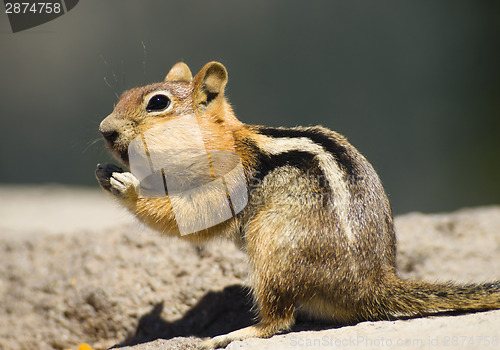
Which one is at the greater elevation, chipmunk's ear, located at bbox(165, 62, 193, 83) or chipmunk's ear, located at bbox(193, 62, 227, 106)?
chipmunk's ear, located at bbox(165, 62, 193, 83)

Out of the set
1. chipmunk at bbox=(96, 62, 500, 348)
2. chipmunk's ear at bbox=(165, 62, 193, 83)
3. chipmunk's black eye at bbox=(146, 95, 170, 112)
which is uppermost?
chipmunk's ear at bbox=(165, 62, 193, 83)

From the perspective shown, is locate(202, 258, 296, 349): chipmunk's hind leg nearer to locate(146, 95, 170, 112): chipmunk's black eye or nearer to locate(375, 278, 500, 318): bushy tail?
locate(375, 278, 500, 318): bushy tail

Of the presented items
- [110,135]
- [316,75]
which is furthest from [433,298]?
[316,75]

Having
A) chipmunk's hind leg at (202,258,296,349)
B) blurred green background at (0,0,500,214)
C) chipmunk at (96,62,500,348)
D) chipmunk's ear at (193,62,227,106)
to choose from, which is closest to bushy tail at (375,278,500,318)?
chipmunk at (96,62,500,348)

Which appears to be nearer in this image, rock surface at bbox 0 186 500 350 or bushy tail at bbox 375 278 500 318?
bushy tail at bbox 375 278 500 318

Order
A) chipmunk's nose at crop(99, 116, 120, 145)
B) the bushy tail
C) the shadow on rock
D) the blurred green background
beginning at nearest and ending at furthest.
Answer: the bushy tail → chipmunk's nose at crop(99, 116, 120, 145) → the shadow on rock → the blurred green background

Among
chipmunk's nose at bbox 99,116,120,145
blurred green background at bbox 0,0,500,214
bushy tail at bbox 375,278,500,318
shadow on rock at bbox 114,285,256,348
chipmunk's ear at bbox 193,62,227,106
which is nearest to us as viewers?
bushy tail at bbox 375,278,500,318

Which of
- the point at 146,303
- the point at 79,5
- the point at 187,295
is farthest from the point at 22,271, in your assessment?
the point at 79,5

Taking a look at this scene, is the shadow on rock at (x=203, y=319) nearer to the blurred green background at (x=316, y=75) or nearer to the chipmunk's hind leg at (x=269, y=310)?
the chipmunk's hind leg at (x=269, y=310)
